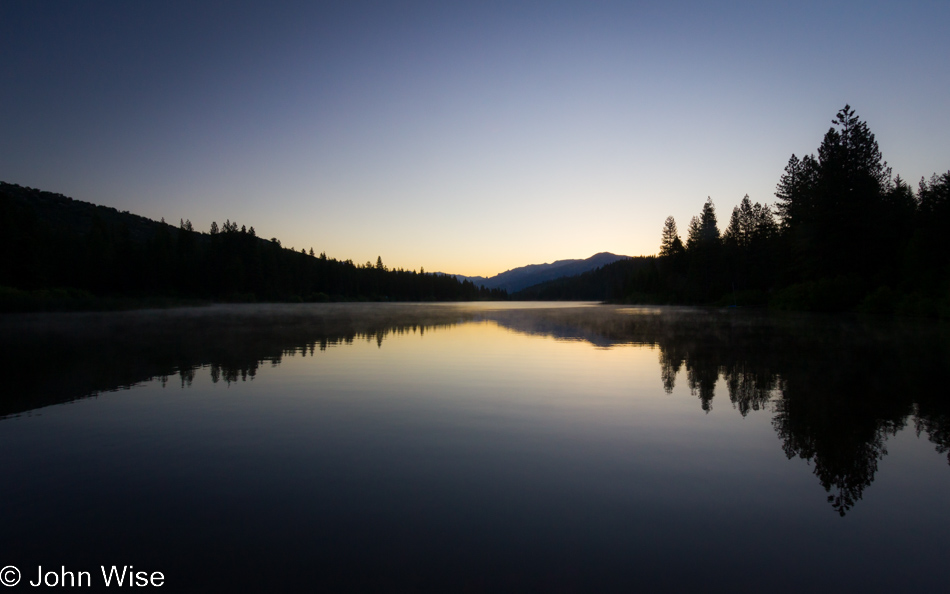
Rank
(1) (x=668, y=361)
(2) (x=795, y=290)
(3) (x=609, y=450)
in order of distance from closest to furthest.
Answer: (3) (x=609, y=450) < (1) (x=668, y=361) < (2) (x=795, y=290)

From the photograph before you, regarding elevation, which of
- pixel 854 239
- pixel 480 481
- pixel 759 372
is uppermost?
pixel 854 239

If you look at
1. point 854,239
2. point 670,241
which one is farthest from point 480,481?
point 670,241

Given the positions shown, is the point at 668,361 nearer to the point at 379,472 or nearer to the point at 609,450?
the point at 609,450

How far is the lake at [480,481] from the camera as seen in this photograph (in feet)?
12.3

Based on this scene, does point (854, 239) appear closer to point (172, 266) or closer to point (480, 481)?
point (480, 481)

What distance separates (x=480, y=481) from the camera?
5406mm

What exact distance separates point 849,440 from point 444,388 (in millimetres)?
7498

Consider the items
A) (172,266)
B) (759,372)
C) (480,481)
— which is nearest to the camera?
(480,481)

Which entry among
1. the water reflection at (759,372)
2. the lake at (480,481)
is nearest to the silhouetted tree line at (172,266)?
the water reflection at (759,372)

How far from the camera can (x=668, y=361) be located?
49.7 feet

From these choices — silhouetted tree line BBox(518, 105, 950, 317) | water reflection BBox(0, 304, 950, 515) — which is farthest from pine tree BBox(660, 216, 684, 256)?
water reflection BBox(0, 304, 950, 515)

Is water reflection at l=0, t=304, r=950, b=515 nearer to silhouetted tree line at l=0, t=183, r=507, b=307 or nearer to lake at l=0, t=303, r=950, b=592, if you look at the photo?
lake at l=0, t=303, r=950, b=592

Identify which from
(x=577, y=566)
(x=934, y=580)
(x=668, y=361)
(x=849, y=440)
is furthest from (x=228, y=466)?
(x=668, y=361)

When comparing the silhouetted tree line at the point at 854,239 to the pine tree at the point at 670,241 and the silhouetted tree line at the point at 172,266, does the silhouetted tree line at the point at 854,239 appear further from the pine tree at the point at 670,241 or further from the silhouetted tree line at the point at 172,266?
the silhouetted tree line at the point at 172,266
